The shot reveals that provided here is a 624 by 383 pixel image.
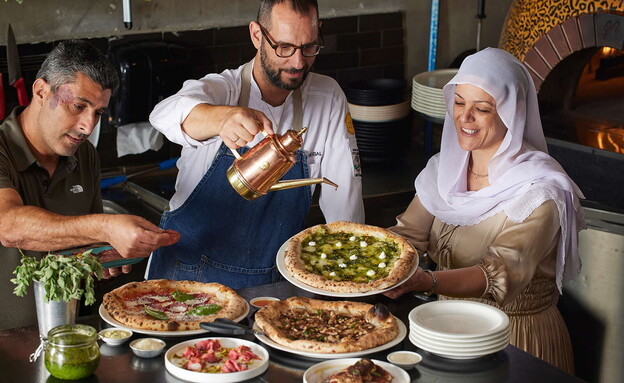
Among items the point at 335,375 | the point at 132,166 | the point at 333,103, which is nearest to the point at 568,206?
the point at 333,103

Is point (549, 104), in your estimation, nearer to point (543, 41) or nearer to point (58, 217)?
point (543, 41)

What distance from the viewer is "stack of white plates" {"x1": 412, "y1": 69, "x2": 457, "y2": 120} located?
495 cm

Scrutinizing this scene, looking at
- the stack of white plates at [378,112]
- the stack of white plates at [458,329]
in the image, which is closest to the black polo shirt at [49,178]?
the stack of white plates at [458,329]

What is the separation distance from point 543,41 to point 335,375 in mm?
3273

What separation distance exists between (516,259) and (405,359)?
763 mm

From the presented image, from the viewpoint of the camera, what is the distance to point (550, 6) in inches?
199

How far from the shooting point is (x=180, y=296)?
2.86 meters

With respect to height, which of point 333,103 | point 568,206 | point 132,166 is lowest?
point 132,166

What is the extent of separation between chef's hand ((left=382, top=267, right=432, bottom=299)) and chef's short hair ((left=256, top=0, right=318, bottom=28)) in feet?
3.23

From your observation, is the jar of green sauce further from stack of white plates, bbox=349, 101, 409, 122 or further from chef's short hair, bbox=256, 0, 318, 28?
stack of white plates, bbox=349, 101, 409, 122

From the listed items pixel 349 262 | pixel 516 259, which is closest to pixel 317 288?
pixel 349 262

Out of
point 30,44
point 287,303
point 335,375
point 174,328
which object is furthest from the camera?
point 30,44

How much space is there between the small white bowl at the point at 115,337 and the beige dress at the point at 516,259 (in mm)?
1203

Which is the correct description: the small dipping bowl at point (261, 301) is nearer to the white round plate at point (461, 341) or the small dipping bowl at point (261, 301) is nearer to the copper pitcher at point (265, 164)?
the copper pitcher at point (265, 164)
